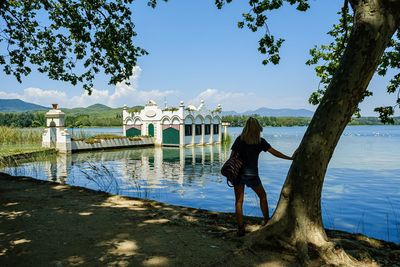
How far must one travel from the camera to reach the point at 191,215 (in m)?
7.20

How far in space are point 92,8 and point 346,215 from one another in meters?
11.7

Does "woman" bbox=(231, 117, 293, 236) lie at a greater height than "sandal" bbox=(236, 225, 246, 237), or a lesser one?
greater

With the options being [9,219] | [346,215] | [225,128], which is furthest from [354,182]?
[225,128]

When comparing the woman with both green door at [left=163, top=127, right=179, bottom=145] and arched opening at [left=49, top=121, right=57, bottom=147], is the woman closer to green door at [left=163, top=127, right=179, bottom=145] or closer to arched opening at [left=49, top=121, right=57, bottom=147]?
arched opening at [left=49, top=121, right=57, bottom=147]

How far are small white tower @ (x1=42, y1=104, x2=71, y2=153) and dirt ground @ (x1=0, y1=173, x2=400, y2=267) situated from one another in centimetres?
2812

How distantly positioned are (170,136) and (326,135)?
4390 cm

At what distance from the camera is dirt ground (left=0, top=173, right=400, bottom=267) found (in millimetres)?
4621

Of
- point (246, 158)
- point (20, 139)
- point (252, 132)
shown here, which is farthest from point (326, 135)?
point (20, 139)

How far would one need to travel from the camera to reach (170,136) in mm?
48125

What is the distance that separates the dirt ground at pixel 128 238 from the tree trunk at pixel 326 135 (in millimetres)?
354

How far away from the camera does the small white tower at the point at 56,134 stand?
114 ft

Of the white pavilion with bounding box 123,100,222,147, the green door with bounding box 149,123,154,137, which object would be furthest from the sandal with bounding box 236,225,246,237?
the green door with bounding box 149,123,154,137

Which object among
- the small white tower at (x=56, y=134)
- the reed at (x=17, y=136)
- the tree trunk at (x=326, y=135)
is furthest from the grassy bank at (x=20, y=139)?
the tree trunk at (x=326, y=135)

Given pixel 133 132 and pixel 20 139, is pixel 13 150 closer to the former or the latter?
pixel 20 139
